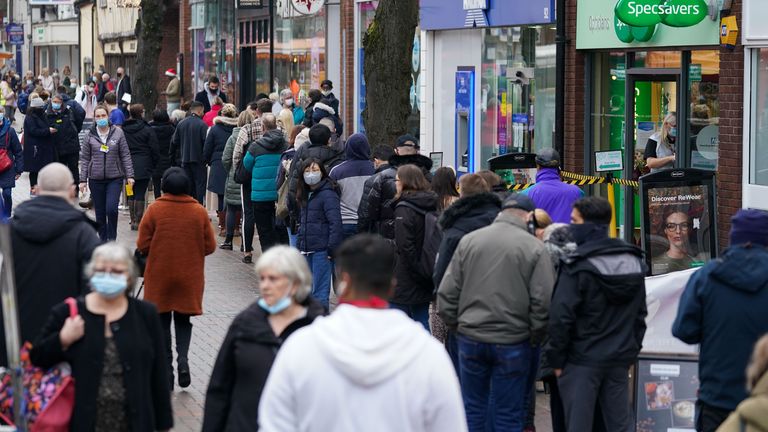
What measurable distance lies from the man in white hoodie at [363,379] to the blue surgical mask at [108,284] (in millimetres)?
2047

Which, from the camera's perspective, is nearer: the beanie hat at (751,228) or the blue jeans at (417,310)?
the beanie hat at (751,228)

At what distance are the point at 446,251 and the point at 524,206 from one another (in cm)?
87

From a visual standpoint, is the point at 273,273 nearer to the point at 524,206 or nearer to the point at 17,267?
the point at 17,267

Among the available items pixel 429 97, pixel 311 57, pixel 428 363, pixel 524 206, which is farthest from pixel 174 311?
pixel 311 57

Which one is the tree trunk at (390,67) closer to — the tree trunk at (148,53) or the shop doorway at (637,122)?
the shop doorway at (637,122)

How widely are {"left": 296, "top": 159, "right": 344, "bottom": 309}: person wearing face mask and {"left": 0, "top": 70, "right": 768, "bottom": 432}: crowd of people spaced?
2cm

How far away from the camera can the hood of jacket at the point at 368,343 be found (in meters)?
4.52

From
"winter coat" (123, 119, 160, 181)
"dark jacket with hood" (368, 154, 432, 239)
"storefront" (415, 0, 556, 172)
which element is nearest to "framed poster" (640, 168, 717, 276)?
"dark jacket with hood" (368, 154, 432, 239)

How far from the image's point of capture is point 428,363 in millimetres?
4621

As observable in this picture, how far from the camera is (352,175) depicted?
1282 centimetres

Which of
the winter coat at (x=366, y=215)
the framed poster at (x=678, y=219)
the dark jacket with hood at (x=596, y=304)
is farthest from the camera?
the winter coat at (x=366, y=215)

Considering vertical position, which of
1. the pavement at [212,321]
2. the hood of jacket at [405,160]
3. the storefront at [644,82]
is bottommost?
the pavement at [212,321]

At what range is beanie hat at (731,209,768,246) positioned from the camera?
723cm

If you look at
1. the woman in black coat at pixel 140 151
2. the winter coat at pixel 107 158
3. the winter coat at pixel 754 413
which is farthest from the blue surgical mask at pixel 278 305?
the woman in black coat at pixel 140 151
